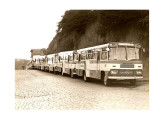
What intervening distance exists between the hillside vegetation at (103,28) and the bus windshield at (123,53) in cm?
304

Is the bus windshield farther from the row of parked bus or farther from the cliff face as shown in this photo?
the cliff face

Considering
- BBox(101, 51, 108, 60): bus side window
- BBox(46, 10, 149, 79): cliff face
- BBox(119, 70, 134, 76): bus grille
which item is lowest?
BBox(119, 70, 134, 76): bus grille

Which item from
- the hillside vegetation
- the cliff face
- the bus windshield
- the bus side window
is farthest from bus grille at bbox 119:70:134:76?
the hillside vegetation

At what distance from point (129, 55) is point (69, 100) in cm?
583

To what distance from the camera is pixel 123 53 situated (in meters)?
15.8

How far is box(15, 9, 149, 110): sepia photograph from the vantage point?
10.9m

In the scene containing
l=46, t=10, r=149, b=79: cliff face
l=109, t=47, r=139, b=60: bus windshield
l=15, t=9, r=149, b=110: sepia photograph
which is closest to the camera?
l=15, t=9, r=149, b=110: sepia photograph

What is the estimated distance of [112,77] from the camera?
606 inches

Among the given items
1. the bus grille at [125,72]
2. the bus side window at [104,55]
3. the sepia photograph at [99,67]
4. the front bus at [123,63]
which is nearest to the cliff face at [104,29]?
the sepia photograph at [99,67]

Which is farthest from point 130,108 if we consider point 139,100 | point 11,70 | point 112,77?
point 112,77

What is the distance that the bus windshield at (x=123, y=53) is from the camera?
1565 cm

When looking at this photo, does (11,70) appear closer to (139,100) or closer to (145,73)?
(139,100)

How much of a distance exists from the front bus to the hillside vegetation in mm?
3097

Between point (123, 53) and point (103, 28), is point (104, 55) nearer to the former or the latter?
point (123, 53)
